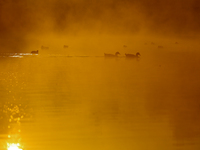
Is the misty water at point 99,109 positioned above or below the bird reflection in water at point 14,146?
above

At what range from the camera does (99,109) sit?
506 cm

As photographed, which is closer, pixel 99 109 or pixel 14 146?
pixel 14 146

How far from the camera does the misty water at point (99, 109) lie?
383cm

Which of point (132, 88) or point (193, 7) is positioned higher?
point (193, 7)

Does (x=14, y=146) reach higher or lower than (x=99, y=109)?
lower

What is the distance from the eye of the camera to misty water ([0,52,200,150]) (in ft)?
12.6

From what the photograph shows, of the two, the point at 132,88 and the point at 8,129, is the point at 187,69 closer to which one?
the point at 132,88

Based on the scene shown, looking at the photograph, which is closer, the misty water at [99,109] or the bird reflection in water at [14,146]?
the bird reflection in water at [14,146]

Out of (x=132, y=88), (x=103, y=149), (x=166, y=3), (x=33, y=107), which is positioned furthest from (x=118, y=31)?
(x=103, y=149)

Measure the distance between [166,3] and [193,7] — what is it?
167 cm

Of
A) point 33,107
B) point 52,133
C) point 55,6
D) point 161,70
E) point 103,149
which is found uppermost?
point 55,6

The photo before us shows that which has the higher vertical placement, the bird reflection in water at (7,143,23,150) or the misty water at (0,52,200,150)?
the misty water at (0,52,200,150)

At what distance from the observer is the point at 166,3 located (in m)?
21.3

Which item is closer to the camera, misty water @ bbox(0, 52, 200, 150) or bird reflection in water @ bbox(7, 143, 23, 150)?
bird reflection in water @ bbox(7, 143, 23, 150)
